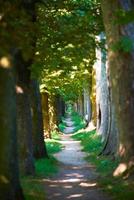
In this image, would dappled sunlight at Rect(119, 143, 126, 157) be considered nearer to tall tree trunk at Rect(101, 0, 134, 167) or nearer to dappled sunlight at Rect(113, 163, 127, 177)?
tall tree trunk at Rect(101, 0, 134, 167)

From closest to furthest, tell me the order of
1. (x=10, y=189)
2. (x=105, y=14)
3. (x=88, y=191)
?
(x=10, y=189), (x=88, y=191), (x=105, y=14)

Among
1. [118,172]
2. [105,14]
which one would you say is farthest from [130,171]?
[105,14]

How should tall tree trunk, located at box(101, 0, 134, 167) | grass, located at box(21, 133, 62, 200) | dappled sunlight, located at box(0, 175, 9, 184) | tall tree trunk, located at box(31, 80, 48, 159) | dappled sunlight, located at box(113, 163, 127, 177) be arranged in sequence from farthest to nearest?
tall tree trunk, located at box(31, 80, 48, 159) < dappled sunlight, located at box(113, 163, 127, 177) < tall tree trunk, located at box(101, 0, 134, 167) < grass, located at box(21, 133, 62, 200) < dappled sunlight, located at box(0, 175, 9, 184)

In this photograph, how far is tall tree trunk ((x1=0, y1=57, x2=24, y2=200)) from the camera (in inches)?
361

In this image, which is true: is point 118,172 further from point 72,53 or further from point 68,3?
point 68,3

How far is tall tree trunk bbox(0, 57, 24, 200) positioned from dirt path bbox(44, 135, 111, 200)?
3.01 metres

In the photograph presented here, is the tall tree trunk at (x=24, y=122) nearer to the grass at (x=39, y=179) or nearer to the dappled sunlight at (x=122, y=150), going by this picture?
the grass at (x=39, y=179)

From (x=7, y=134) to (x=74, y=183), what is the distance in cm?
604

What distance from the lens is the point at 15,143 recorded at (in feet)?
31.6

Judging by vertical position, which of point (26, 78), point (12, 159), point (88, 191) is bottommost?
point (88, 191)

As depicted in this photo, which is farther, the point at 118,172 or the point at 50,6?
the point at 50,6

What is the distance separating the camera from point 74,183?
Result: 15.0 m

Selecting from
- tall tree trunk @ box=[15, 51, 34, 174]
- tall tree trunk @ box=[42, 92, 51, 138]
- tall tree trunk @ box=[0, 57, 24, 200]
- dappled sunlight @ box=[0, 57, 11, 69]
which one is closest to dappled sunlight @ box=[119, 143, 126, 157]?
tall tree trunk @ box=[15, 51, 34, 174]

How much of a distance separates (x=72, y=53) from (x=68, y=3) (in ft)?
5.50
